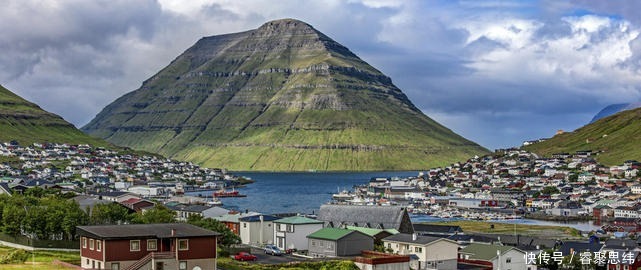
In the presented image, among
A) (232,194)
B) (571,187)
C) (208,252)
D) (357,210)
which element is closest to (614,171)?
(571,187)

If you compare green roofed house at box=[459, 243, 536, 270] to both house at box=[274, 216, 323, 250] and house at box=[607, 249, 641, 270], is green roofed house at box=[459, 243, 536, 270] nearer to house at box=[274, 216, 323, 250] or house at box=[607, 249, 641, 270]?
house at box=[607, 249, 641, 270]

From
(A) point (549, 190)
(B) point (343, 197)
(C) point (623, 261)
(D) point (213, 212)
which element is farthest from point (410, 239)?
(A) point (549, 190)

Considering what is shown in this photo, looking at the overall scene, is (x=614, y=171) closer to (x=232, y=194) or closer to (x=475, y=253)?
(x=232, y=194)

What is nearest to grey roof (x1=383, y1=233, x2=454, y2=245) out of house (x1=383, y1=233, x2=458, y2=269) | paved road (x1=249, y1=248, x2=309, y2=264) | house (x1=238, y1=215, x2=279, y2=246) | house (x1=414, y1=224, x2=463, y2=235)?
house (x1=383, y1=233, x2=458, y2=269)

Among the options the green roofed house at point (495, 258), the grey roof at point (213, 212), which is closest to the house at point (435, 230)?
the green roofed house at point (495, 258)

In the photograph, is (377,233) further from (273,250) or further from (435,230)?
(435,230)
